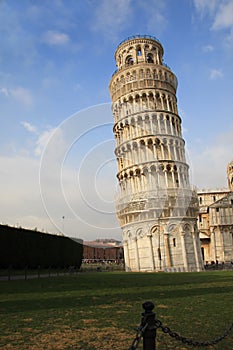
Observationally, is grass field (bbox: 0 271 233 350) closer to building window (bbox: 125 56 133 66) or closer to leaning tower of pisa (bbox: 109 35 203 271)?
leaning tower of pisa (bbox: 109 35 203 271)

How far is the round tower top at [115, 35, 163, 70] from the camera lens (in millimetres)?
53938

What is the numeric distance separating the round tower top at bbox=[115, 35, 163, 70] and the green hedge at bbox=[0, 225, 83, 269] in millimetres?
31561

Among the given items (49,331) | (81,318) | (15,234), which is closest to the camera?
(49,331)

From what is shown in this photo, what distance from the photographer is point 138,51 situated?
54625mm

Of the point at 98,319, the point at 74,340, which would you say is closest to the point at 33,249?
the point at 98,319

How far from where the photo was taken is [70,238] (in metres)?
44.9

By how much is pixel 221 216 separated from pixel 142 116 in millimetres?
29872

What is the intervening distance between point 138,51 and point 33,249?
37.9 m

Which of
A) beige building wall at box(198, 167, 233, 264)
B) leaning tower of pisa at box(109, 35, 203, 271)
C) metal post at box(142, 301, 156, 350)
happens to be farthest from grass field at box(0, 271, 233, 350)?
beige building wall at box(198, 167, 233, 264)

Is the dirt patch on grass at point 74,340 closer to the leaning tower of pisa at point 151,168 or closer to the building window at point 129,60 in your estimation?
the leaning tower of pisa at point 151,168

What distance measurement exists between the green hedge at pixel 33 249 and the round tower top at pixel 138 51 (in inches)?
1243

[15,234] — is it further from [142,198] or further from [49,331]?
[49,331]

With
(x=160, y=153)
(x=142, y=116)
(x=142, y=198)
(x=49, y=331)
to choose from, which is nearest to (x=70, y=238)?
(x=142, y=198)

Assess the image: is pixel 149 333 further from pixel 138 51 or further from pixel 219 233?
pixel 219 233
